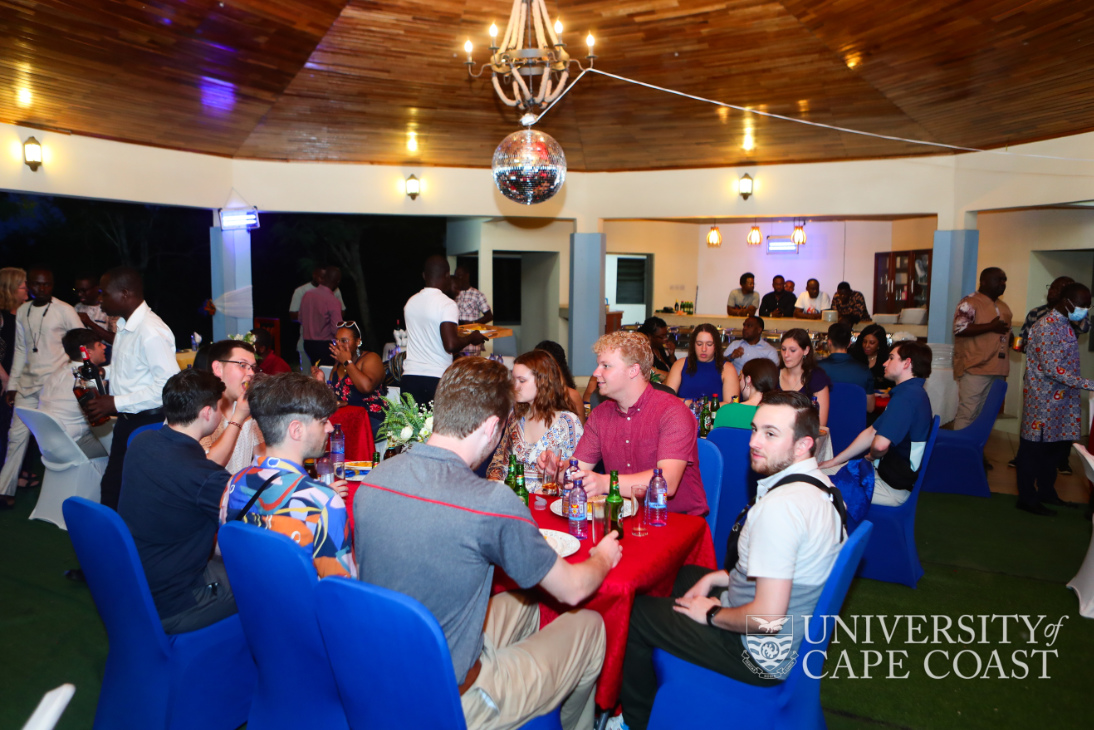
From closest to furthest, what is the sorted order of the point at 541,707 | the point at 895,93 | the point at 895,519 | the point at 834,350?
1. the point at 541,707
2. the point at 895,519
3. the point at 834,350
4. the point at 895,93

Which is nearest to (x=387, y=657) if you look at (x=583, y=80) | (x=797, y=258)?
(x=583, y=80)

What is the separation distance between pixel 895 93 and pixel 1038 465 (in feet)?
12.3

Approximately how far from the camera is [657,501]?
9.84 ft

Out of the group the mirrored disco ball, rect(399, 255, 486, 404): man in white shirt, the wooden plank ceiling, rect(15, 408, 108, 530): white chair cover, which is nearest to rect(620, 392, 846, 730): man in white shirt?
the mirrored disco ball

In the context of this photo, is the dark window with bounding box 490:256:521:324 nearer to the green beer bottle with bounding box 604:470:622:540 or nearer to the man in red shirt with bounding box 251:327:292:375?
the man in red shirt with bounding box 251:327:292:375

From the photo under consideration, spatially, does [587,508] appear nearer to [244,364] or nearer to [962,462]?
[244,364]

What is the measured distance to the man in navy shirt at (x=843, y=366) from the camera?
5.85 meters

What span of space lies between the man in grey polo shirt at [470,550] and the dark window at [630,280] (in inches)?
444

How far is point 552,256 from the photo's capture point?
39.6ft

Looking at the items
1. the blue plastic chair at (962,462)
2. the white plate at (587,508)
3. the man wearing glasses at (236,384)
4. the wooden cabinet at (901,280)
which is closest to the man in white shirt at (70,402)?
the man wearing glasses at (236,384)

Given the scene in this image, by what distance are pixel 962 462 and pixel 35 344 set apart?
24.9ft

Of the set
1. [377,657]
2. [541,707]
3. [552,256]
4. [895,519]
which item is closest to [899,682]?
[895,519]

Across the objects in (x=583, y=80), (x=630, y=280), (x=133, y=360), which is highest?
(x=583, y=80)

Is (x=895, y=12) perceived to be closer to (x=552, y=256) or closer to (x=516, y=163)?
(x=516, y=163)
